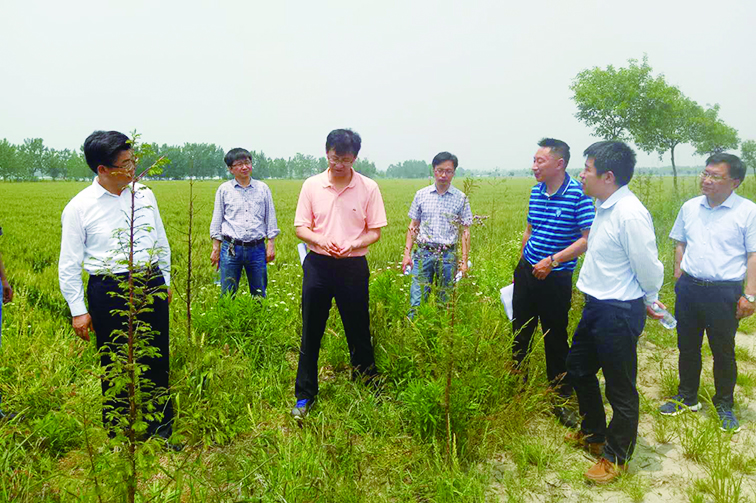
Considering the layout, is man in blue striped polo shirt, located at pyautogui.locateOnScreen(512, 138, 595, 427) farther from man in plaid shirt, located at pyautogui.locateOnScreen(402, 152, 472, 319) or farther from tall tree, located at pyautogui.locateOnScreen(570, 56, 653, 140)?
tall tree, located at pyautogui.locateOnScreen(570, 56, 653, 140)

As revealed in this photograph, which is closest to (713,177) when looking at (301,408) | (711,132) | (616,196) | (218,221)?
(616,196)

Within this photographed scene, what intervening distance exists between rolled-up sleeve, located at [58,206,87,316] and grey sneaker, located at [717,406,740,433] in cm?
399

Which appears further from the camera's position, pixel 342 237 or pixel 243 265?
pixel 243 265

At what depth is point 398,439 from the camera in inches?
108

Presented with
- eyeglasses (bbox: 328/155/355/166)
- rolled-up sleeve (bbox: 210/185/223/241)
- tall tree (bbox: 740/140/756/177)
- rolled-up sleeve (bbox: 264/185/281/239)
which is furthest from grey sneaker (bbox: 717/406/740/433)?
tall tree (bbox: 740/140/756/177)

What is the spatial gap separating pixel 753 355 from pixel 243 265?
16.7 ft

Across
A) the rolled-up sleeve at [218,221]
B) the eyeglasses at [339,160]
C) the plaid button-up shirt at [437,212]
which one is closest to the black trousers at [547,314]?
the plaid button-up shirt at [437,212]

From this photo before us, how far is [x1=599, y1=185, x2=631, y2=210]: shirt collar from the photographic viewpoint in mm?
2487

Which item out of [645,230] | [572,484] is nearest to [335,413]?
[572,484]

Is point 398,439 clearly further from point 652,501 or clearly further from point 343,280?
point 652,501

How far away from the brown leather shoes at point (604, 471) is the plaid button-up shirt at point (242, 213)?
3463 millimetres

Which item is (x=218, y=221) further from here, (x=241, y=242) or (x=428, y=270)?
(x=428, y=270)

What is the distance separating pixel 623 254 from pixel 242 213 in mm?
3487

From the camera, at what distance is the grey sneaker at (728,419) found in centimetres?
297
